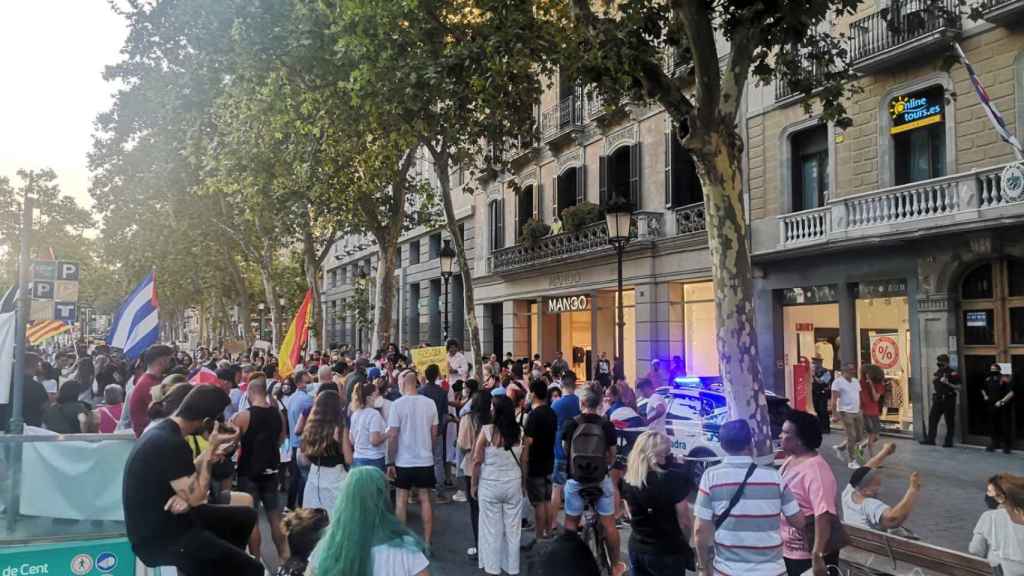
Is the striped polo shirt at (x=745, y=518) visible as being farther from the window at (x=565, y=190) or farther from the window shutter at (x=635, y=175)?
the window at (x=565, y=190)

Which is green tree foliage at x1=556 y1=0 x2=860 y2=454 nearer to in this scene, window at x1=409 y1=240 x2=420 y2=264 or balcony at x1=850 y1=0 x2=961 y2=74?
balcony at x1=850 y1=0 x2=961 y2=74

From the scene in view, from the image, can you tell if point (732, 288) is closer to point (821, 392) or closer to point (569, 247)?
point (821, 392)

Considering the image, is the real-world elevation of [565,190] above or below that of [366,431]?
above

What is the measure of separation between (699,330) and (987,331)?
7772mm

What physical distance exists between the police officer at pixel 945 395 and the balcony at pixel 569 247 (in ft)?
28.7

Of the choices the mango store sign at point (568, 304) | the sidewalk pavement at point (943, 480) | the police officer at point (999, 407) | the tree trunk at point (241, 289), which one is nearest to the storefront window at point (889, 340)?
the sidewalk pavement at point (943, 480)

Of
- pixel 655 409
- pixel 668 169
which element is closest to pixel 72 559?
pixel 655 409

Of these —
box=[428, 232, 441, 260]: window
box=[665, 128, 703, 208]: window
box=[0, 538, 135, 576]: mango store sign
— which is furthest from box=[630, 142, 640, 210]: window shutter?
box=[0, 538, 135, 576]: mango store sign

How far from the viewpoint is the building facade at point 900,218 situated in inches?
564

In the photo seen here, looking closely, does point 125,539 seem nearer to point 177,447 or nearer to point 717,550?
point 177,447

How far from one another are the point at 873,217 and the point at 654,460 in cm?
1326

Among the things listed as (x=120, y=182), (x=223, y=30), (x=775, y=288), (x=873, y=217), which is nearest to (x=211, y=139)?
(x=223, y=30)

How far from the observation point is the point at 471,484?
25.4 feet

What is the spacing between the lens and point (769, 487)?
4391 millimetres
